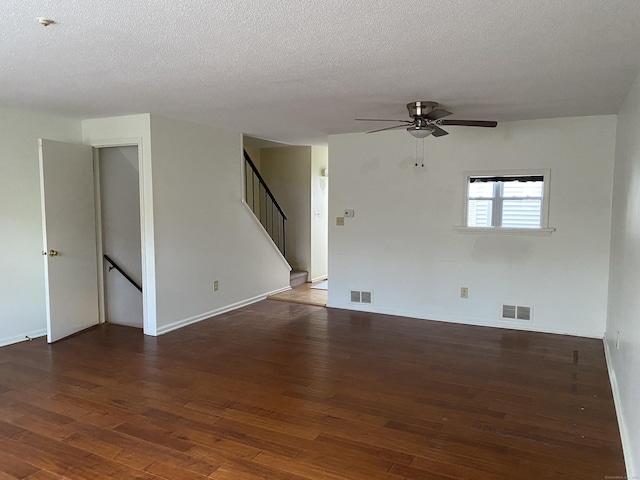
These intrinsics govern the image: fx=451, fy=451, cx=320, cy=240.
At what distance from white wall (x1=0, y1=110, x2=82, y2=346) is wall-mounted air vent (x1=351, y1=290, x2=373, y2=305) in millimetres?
3470

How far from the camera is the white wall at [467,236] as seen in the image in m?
4.54

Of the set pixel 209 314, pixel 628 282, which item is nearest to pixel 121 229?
pixel 209 314

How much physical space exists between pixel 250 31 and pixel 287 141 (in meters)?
4.34

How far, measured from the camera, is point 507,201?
490cm

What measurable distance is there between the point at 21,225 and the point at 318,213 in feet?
14.9

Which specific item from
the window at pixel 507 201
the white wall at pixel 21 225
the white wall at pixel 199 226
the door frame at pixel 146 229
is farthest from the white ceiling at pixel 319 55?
the window at pixel 507 201

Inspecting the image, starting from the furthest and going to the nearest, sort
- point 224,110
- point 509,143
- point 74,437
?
point 509,143 < point 224,110 < point 74,437

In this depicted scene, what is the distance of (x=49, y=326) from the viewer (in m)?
4.37

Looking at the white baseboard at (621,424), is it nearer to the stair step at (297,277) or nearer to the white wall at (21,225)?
the stair step at (297,277)

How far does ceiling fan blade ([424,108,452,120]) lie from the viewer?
357 cm

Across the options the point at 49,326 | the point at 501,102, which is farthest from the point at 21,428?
the point at 501,102

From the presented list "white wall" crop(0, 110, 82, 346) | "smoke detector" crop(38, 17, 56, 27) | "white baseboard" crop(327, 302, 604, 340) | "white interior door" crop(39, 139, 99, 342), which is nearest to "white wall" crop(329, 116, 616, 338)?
"white baseboard" crop(327, 302, 604, 340)

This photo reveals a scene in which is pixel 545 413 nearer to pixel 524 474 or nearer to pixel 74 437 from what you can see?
pixel 524 474

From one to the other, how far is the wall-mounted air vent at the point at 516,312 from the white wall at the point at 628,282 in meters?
0.88
